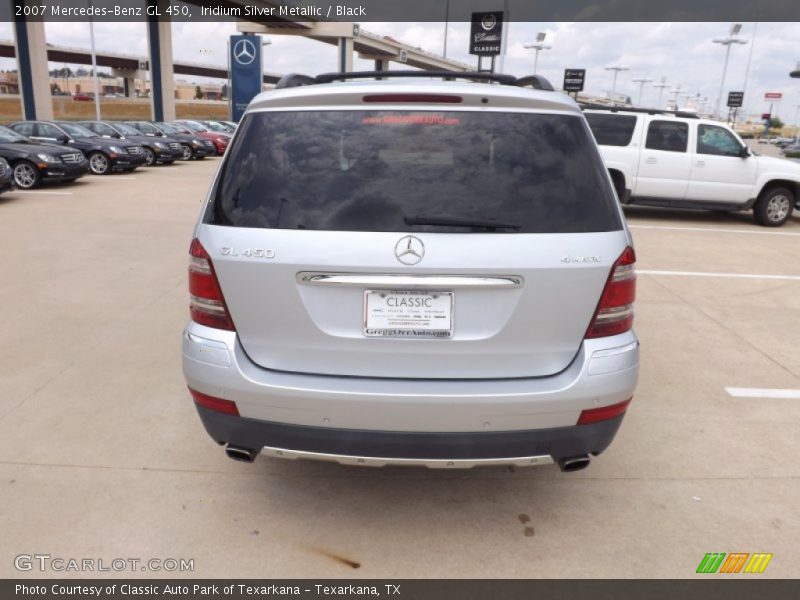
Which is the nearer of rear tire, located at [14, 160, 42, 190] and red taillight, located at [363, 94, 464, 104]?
red taillight, located at [363, 94, 464, 104]

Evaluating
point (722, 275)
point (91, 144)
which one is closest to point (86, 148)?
point (91, 144)

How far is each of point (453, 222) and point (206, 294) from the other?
1.04 m

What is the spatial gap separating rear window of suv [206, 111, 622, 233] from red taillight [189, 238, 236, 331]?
16 cm

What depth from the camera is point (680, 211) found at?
14062mm

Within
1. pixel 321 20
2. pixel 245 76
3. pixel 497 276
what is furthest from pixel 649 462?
pixel 321 20

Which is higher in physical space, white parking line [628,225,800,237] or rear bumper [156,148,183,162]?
white parking line [628,225,800,237]

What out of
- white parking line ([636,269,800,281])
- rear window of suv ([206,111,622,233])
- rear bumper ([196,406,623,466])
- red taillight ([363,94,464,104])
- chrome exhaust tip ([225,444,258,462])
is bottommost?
white parking line ([636,269,800,281])

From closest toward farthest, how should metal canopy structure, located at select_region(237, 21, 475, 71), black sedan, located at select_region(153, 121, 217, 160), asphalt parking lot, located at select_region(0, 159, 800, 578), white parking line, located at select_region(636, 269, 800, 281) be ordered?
Answer: asphalt parking lot, located at select_region(0, 159, 800, 578) → white parking line, located at select_region(636, 269, 800, 281) → black sedan, located at select_region(153, 121, 217, 160) → metal canopy structure, located at select_region(237, 21, 475, 71)

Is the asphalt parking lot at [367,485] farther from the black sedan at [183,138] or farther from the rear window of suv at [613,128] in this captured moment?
the black sedan at [183,138]

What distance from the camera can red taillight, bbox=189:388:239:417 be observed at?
2.58 metres

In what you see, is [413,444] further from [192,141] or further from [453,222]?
[192,141]

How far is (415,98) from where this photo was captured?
101 inches

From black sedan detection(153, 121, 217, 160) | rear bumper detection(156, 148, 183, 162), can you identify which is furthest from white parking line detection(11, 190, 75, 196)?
black sedan detection(153, 121, 217, 160)

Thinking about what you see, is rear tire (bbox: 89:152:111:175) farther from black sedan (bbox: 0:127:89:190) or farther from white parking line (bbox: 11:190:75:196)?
white parking line (bbox: 11:190:75:196)
